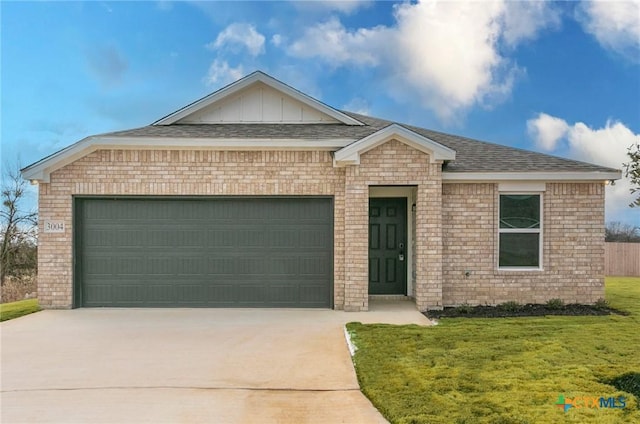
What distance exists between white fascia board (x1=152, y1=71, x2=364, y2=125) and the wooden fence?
638 inches

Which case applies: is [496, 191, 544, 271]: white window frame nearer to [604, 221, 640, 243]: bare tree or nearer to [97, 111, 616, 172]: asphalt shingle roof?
[97, 111, 616, 172]: asphalt shingle roof

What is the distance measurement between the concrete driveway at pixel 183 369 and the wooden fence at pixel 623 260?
53.2 feet

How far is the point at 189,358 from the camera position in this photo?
604 cm

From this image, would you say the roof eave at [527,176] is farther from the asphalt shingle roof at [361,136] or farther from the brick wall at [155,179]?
the brick wall at [155,179]

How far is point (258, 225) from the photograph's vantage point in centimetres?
972

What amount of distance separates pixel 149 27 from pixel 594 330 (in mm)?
13414

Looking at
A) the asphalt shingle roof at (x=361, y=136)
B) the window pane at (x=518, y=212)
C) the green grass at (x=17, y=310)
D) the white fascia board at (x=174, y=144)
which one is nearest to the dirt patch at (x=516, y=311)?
the window pane at (x=518, y=212)

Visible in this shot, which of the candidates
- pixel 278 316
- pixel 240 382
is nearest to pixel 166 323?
pixel 278 316

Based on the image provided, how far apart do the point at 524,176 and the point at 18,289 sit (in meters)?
18.8

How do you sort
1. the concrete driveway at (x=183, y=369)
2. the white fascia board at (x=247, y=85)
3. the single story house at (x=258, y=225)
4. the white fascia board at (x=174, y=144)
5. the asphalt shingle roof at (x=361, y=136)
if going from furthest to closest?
the white fascia board at (x=247, y=85)
the asphalt shingle roof at (x=361, y=136)
the single story house at (x=258, y=225)
the white fascia board at (x=174, y=144)
the concrete driveway at (x=183, y=369)

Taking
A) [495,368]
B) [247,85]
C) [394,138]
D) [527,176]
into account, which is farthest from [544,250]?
[247,85]

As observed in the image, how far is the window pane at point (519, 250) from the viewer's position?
9.64 m

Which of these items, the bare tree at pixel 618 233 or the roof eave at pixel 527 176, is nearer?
the roof eave at pixel 527 176

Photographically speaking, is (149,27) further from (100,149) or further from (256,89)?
(100,149)
